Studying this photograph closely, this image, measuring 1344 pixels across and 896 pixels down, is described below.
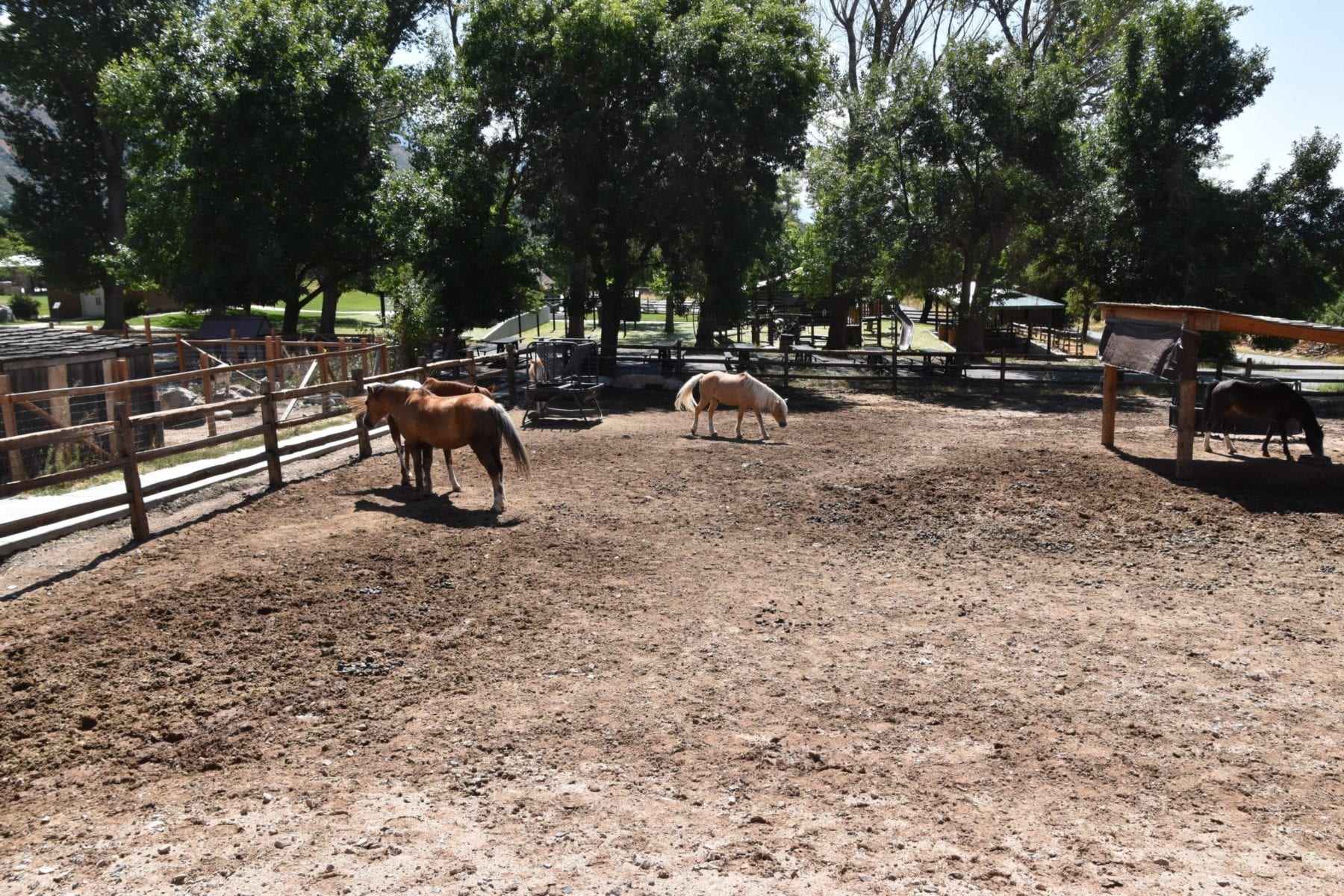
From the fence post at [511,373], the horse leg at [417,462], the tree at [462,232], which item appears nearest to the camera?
the horse leg at [417,462]

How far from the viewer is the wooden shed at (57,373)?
12719mm

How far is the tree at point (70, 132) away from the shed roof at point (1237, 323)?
123ft

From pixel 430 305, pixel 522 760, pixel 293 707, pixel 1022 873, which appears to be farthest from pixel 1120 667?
pixel 430 305

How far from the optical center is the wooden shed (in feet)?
41.7

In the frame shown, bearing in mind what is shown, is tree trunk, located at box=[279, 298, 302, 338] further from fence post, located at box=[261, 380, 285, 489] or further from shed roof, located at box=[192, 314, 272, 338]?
fence post, located at box=[261, 380, 285, 489]

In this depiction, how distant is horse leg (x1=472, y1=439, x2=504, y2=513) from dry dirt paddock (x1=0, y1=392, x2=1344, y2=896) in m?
0.25

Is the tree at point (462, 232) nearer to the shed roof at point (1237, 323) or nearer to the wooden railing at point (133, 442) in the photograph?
the wooden railing at point (133, 442)

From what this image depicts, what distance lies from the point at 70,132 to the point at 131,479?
39198mm

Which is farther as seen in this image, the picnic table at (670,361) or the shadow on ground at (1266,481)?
the picnic table at (670,361)

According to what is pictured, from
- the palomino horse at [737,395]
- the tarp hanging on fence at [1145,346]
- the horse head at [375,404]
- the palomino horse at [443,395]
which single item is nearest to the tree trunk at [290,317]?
the palomino horse at [737,395]

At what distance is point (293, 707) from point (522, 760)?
160 centimetres

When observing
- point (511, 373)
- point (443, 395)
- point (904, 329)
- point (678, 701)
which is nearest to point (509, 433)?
point (443, 395)

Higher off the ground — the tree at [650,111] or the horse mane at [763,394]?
the tree at [650,111]

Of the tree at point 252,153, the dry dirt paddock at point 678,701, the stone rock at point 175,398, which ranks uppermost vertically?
the tree at point 252,153
